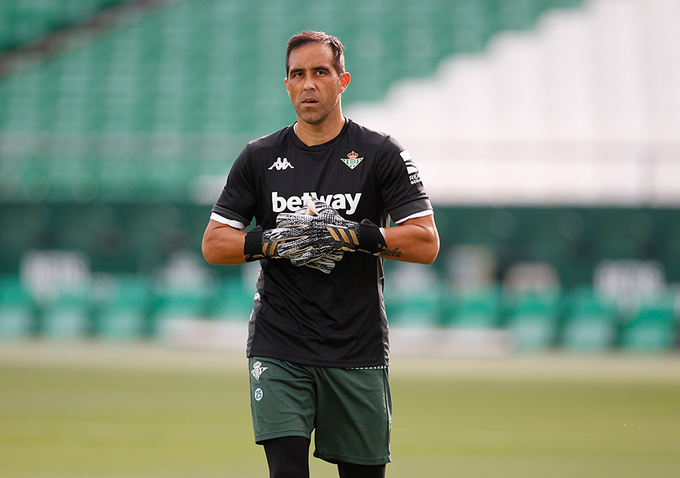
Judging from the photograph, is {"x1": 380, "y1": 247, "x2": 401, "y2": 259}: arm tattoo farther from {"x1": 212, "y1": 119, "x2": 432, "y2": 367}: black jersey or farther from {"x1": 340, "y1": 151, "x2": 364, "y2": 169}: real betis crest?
{"x1": 340, "y1": 151, "x2": 364, "y2": 169}: real betis crest

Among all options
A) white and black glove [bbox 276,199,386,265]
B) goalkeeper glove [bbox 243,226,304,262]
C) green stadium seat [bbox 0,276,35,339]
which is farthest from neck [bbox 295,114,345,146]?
green stadium seat [bbox 0,276,35,339]

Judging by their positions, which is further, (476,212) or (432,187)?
(432,187)

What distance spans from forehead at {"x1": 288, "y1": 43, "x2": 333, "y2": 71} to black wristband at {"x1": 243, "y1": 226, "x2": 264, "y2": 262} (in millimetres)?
778

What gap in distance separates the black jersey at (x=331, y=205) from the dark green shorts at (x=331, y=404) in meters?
0.06

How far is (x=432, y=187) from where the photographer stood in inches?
760

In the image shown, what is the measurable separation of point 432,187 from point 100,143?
290 inches

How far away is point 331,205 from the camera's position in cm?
391

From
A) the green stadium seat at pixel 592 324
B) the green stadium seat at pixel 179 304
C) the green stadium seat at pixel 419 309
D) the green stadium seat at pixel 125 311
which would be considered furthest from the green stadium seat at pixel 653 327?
the green stadium seat at pixel 125 311

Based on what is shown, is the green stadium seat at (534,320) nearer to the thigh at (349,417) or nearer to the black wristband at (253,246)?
the thigh at (349,417)

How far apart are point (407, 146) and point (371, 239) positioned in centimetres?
1459

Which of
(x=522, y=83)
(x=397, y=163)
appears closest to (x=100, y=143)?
(x=522, y=83)

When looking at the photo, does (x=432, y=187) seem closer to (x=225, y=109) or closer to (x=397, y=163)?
(x=225, y=109)

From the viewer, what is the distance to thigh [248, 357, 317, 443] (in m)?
3.75

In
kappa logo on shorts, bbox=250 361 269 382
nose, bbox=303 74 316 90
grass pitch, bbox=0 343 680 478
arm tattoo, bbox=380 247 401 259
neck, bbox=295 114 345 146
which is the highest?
nose, bbox=303 74 316 90
